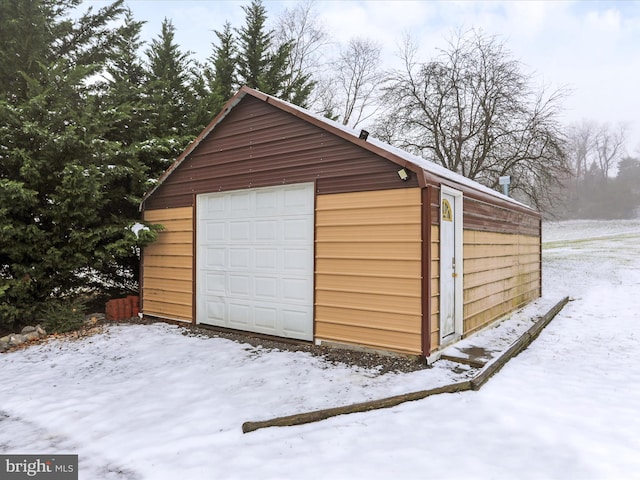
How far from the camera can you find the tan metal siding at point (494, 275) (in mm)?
5852

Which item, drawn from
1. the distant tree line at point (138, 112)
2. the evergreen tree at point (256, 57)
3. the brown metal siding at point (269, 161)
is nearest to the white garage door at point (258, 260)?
the brown metal siding at point (269, 161)

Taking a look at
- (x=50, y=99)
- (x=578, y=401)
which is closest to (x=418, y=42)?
(x=50, y=99)

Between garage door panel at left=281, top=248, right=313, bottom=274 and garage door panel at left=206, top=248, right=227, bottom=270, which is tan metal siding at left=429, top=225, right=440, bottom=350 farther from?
garage door panel at left=206, top=248, right=227, bottom=270

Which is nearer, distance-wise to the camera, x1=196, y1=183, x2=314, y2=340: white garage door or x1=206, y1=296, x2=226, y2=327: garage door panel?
x1=196, y1=183, x2=314, y2=340: white garage door

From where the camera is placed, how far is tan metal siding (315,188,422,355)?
4797mm

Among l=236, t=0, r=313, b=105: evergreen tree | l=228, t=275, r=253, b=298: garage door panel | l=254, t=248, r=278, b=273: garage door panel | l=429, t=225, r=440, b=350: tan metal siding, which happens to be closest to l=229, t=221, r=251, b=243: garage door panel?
l=254, t=248, r=278, b=273: garage door panel

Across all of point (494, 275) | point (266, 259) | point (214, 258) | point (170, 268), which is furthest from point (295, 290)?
point (494, 275)

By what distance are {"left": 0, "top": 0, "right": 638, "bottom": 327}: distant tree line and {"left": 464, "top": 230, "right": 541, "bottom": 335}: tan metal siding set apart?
580 cm

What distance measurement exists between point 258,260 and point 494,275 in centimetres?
427

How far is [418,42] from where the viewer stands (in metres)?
17.8

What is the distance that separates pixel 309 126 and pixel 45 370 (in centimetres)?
483

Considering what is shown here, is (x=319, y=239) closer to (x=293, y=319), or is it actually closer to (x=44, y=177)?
(x=293, y=319)

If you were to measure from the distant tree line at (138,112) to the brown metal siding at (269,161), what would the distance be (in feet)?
3.99

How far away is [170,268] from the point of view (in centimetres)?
749
